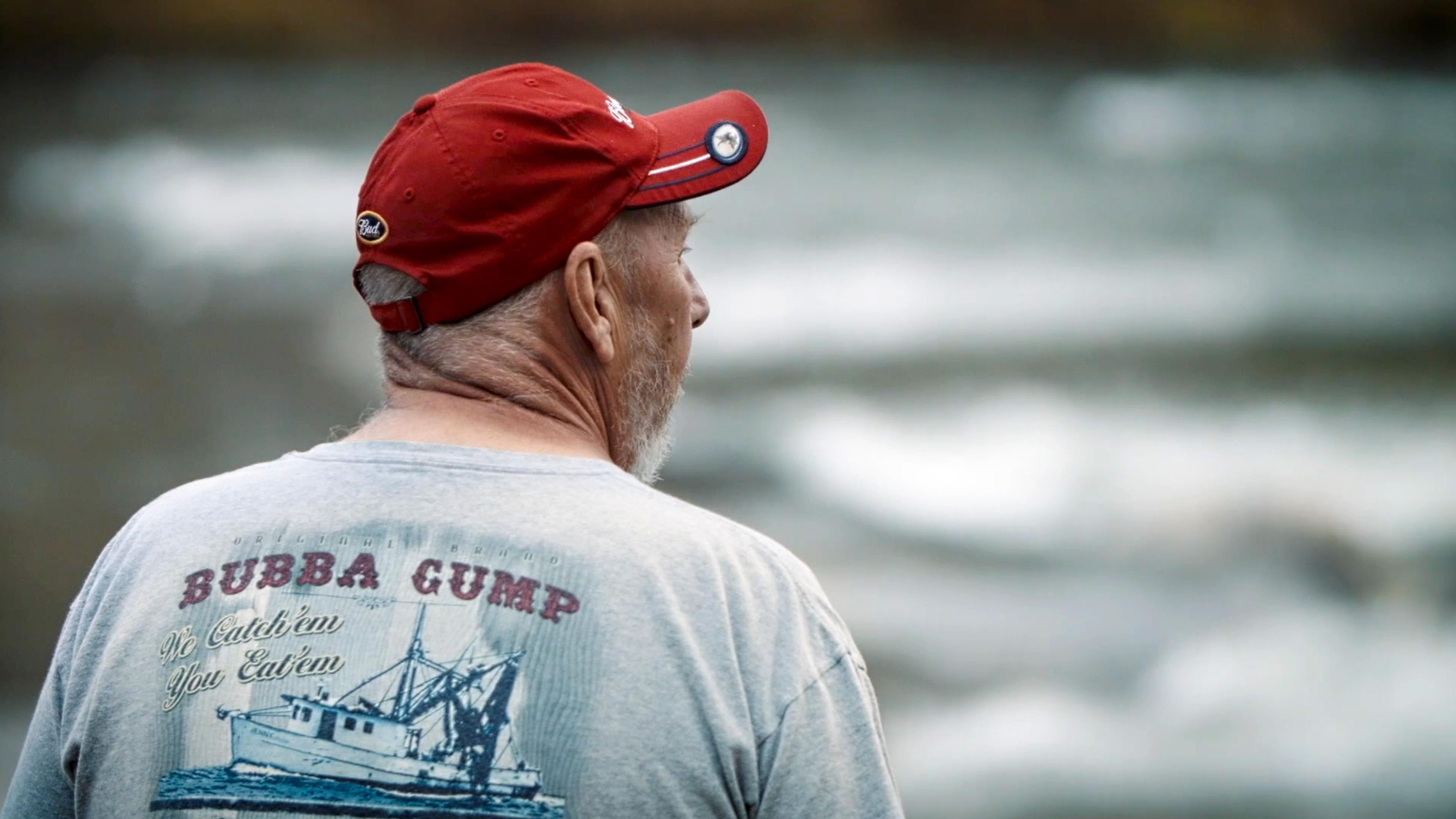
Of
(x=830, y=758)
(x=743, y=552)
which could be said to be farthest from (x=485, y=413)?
(x=830, y=758)

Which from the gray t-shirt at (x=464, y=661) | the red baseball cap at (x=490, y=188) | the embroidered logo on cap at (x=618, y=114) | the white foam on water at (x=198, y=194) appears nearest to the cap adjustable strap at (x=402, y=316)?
the red baseball cap at (x=490, y=188)

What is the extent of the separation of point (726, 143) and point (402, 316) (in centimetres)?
32

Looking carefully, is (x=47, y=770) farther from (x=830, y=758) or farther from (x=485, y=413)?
(x=830, y=758)

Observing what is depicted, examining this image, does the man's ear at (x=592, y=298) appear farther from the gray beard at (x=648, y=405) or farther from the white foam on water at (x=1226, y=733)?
the white foam on water at (x=1226, y=733)

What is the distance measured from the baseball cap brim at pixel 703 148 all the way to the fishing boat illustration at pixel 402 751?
40cm

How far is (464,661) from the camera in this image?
78 centimetres

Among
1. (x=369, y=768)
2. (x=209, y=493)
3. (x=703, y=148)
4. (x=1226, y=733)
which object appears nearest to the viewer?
(x=369, y=768)

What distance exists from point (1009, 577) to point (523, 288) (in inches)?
77.3

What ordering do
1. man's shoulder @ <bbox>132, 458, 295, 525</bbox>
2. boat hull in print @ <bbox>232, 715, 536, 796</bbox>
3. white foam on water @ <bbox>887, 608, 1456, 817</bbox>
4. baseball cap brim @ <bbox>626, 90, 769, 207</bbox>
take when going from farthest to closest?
white foam on water @ <bbox>887, 608, 1456, 817</bbox>
baseball cap brim @ <bbox>626, 90, 769, 207</bbox>
man's shoulder @ <bbox>132, 458, 295, 525</bbox>
boat hull in print @ <bbox>232, 715, 536, 796</bbox>

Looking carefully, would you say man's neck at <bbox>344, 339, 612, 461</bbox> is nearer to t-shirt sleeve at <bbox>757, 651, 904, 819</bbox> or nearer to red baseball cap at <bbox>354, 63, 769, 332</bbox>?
red baseball cap at <bbox>354, 63, 769, 332</bbox>

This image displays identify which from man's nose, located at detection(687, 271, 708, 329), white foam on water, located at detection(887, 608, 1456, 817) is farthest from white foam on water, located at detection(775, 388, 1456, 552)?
man's nose, located at detection(687, 271, 708, 329)

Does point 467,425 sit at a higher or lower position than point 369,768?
higher

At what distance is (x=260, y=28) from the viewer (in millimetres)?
2711

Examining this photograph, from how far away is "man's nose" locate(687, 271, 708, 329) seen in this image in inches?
42.4
